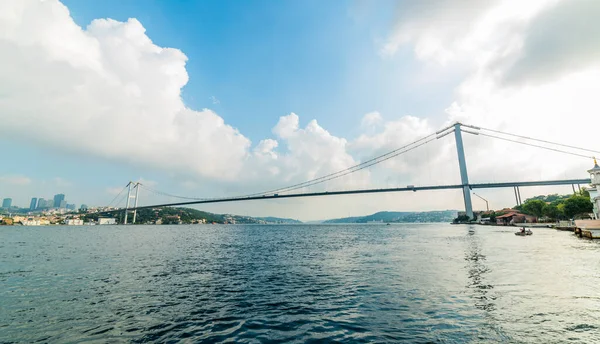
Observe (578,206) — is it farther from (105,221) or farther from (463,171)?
(105,221)

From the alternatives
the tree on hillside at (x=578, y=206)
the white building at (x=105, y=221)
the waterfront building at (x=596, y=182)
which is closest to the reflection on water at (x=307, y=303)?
the waterfront building at (x=596, y=182)

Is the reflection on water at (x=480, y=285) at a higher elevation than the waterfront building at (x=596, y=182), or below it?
below

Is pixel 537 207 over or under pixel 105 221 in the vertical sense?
over

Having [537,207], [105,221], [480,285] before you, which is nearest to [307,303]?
[480,285]

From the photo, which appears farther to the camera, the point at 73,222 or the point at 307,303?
the point at 73,222

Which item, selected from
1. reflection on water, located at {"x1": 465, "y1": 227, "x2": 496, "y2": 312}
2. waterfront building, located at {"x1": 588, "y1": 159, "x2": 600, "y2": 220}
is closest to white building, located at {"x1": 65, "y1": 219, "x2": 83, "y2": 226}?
reflection on water, located at {"x1": 465, "y1": 227, "x2": 496, "y2": 312}

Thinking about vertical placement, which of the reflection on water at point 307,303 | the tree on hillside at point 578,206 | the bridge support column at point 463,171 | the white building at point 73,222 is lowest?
the reflection on water at point 307,303

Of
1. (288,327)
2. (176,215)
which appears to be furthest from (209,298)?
(176,215)

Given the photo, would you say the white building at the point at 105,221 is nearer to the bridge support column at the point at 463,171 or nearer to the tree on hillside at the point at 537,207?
the bridge support column at the point at 463,171

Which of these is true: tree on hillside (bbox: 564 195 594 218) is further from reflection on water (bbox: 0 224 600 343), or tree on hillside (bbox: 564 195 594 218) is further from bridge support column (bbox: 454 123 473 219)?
reflection on water (bbox: 0 224 600 343)

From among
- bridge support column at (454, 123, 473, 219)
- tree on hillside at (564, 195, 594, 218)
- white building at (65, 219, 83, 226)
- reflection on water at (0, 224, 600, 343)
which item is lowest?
reflection on water at (0, 224, 600, 343)

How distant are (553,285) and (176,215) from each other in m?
203

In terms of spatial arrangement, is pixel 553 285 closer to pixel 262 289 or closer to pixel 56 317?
pixel 262 289

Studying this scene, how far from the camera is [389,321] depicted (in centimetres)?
877
